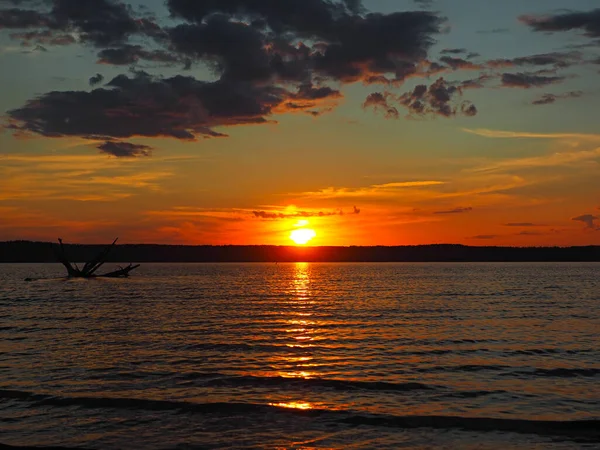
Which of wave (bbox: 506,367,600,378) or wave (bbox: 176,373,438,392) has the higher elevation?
wave (bbox: 176,373,438,392)

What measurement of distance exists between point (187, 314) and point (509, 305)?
1207 inches

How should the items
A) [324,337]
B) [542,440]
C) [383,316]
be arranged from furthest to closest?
1. [383,316]
2. [324,337]
3. [542,440]

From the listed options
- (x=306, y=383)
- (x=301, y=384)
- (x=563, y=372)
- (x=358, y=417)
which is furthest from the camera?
(x=563, y=372)

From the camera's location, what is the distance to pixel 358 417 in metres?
18.2

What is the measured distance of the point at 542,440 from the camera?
16250 millimetres

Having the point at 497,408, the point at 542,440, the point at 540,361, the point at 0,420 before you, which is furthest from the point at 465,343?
the point at 0,420

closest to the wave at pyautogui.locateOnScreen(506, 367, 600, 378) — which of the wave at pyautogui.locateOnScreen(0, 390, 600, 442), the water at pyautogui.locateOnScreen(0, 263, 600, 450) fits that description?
the water at pyautogui.locateOnScreen(0, 263, 600, 450)

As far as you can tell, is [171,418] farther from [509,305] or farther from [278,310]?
[509,305]

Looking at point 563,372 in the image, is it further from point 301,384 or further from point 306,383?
point 301,384

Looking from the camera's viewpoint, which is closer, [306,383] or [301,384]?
[301,384]

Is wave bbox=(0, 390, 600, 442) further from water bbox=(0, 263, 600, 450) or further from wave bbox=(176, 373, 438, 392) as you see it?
wave bbox=(176, 373, 438, 392)

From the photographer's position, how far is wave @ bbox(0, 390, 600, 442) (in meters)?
17.2

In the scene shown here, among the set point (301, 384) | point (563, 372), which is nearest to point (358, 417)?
point (301, 384)

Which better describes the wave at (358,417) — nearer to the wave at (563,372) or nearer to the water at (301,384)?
the water at (301,384)
